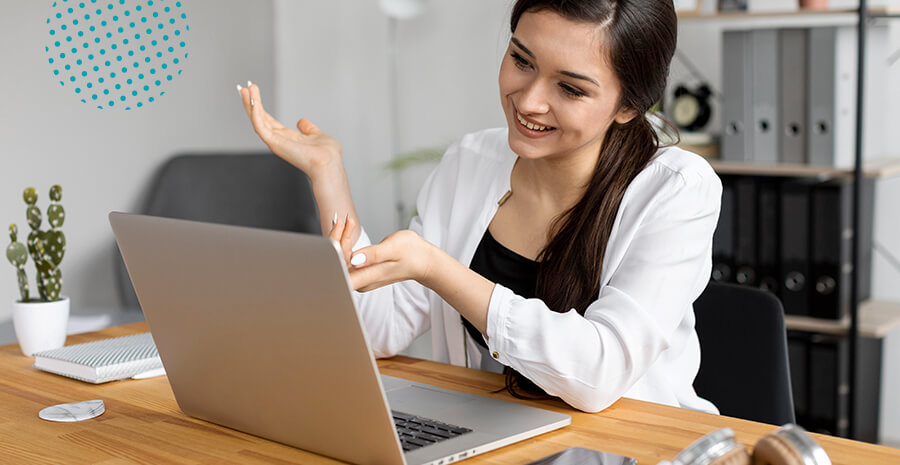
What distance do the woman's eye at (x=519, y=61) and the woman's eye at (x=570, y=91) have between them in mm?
72

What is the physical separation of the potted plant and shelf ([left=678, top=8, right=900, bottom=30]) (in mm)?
1764

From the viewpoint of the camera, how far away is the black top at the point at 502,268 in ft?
4.36

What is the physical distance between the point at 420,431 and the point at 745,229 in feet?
5.63

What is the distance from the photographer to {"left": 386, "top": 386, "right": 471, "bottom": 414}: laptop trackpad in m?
1.04

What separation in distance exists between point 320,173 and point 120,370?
37 cm

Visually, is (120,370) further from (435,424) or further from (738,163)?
(738,163)

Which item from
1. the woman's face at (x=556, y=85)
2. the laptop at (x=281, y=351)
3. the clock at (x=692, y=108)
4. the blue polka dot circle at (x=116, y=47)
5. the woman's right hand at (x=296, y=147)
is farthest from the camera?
the clock at (x=692, y=108)

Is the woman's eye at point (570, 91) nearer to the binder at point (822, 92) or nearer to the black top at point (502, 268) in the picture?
the black top at point (502, 268)

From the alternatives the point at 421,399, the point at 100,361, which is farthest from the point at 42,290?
the point at 421,399

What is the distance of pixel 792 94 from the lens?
2350 millimetres

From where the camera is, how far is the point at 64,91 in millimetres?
2566

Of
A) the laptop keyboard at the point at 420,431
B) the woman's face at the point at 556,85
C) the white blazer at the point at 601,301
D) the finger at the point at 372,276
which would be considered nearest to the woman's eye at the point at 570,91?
the woman's face at the point at 556,85

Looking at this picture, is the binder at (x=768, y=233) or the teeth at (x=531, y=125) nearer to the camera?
the teeth at (x=531, y=125)

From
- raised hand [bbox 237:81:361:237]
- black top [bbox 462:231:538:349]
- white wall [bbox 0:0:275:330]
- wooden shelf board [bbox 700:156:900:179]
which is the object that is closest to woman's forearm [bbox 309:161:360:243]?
raised hand [bbox 237:81:361:237]
